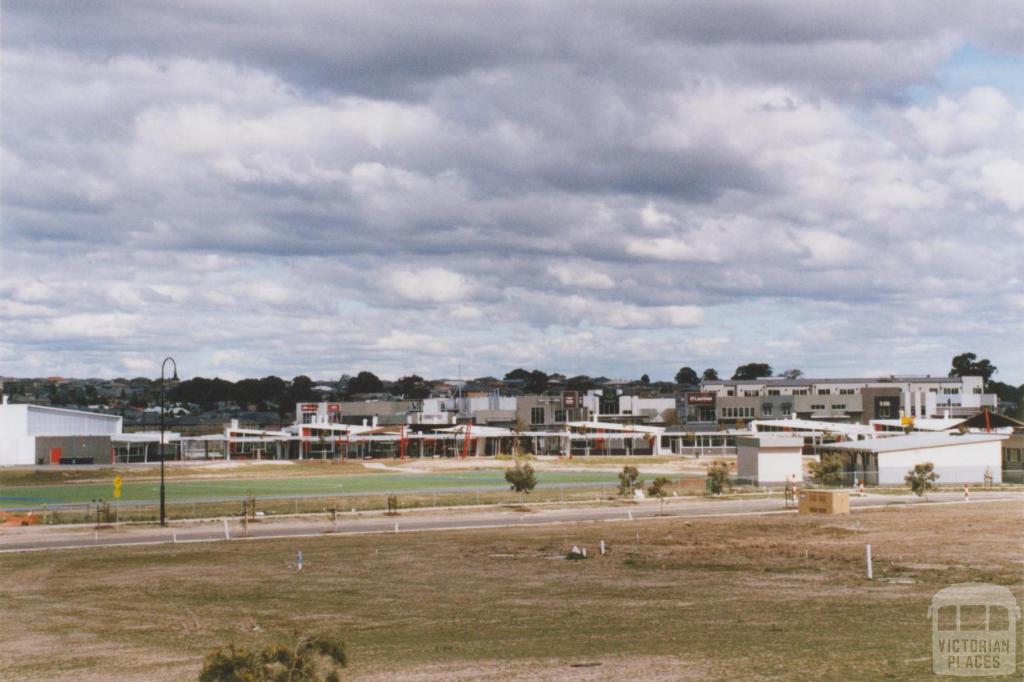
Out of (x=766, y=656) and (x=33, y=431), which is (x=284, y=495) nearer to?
(x=766, y=656)

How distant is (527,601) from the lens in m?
34.4

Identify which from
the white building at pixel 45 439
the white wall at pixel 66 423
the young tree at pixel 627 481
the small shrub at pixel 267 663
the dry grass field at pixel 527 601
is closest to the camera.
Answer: the small shrub at pixel 267 663

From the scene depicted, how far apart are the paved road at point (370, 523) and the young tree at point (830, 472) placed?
1197cm

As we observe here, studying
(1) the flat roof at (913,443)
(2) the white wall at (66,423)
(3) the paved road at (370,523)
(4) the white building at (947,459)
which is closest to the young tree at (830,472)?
(4) the white building at (947,459)

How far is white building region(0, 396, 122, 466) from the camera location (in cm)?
15475

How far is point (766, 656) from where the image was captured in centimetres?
2392

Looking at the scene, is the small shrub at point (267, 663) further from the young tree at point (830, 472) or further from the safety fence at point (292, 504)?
the young tree at point (830, 472)

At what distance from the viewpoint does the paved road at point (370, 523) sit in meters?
57.7

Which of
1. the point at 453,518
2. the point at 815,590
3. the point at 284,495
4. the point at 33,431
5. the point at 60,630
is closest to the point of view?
the point at 60,630

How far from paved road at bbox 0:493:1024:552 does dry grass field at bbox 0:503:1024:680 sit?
4.72 metres

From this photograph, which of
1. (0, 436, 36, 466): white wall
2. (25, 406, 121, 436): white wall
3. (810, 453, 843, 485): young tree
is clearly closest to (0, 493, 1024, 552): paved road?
(810, 453, 843, 485): young tree

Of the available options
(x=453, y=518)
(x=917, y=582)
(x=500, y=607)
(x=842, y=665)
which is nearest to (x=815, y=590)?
(x=917, y=582)

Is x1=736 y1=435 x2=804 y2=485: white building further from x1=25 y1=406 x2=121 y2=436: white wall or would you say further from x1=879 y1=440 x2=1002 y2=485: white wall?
x1=25 y1=406 x2=121 y2=436: white wall

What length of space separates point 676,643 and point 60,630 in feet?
58.3
